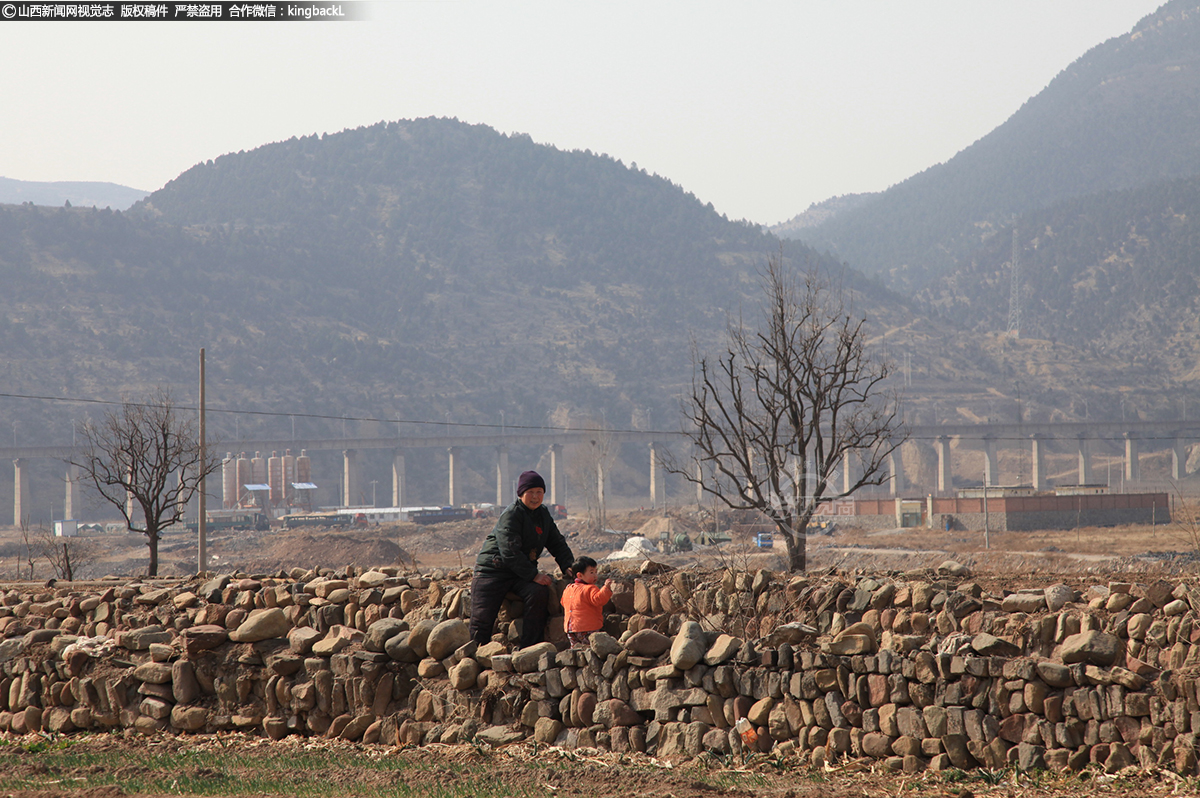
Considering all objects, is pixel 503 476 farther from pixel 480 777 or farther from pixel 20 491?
pixel 480 777

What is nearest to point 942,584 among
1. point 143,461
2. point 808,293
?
point 808,293

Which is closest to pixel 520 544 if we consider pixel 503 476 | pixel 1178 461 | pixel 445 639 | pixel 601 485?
pixel 445 639

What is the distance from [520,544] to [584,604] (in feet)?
2.53

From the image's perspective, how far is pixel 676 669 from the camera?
8547 millimetres

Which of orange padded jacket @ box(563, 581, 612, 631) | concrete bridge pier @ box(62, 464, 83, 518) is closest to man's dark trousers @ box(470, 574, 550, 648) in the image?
orange padded jacket @ box(563, 581, 612, 631)

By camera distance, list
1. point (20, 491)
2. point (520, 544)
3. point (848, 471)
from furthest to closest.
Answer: point (848, 471) → point (20, 491) → point (520, 544)

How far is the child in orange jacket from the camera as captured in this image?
921 cm

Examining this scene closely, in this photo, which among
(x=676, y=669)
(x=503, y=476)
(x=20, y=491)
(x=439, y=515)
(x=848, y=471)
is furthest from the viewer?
(x=503, y=476)

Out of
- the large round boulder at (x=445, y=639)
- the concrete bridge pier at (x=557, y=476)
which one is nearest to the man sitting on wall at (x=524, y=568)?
the large round boulder at (x=445, y=639)

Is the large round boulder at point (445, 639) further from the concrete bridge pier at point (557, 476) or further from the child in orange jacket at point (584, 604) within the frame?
the concrete bridge pier at point (557, 476)

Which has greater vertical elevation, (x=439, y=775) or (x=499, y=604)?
(x=499, y=604)

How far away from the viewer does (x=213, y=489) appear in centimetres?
13200

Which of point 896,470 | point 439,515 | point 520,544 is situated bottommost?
point 439,515

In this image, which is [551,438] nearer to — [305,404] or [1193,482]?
[305,404]
